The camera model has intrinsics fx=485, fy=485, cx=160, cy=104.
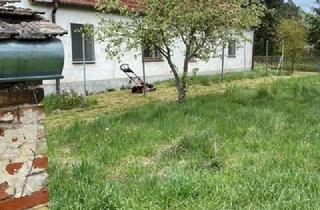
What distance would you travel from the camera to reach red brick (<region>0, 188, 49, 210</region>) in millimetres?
2352

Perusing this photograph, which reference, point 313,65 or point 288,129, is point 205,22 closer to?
point 288,129

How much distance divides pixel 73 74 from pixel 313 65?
19.7 meters

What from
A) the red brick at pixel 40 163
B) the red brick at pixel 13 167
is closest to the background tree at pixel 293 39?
the red brick at pixel 40 163

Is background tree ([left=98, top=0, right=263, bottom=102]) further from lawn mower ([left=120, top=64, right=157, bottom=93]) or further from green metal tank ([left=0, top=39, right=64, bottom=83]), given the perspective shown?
green metal tank ([left=0, top=39, right=64, bottom=83])

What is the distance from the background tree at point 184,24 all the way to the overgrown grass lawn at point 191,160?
197cm

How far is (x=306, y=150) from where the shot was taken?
6305mm

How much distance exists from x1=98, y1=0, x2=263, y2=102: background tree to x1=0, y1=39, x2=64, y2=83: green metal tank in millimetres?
8785

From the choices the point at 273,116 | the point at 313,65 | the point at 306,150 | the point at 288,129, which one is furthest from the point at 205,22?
the point at 313,65

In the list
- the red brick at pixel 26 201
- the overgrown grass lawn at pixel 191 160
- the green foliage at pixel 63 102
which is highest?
the red brick at pixel 26 201

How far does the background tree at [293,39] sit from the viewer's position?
1116 inches

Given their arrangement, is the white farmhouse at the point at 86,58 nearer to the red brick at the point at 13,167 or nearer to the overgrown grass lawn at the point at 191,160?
the overgrown grass lawn at the point at 191,160

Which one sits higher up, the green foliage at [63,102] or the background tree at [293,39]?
the background tree at [293,39]

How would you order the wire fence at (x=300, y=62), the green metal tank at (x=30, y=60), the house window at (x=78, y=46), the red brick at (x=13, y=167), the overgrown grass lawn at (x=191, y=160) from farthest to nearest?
the wire fence at (x=300, y=62)
the house window at (x=78, y=46)
the overgrown grass lawn at (x=191, y=160)
the red brick at (x=13, y=167)
the green metal tank at (x=30, y=60)

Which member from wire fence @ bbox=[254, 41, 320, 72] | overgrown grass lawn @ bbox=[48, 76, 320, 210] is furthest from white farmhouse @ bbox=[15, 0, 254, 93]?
wire fence @ bbox=[254, 41, 320, 72]
